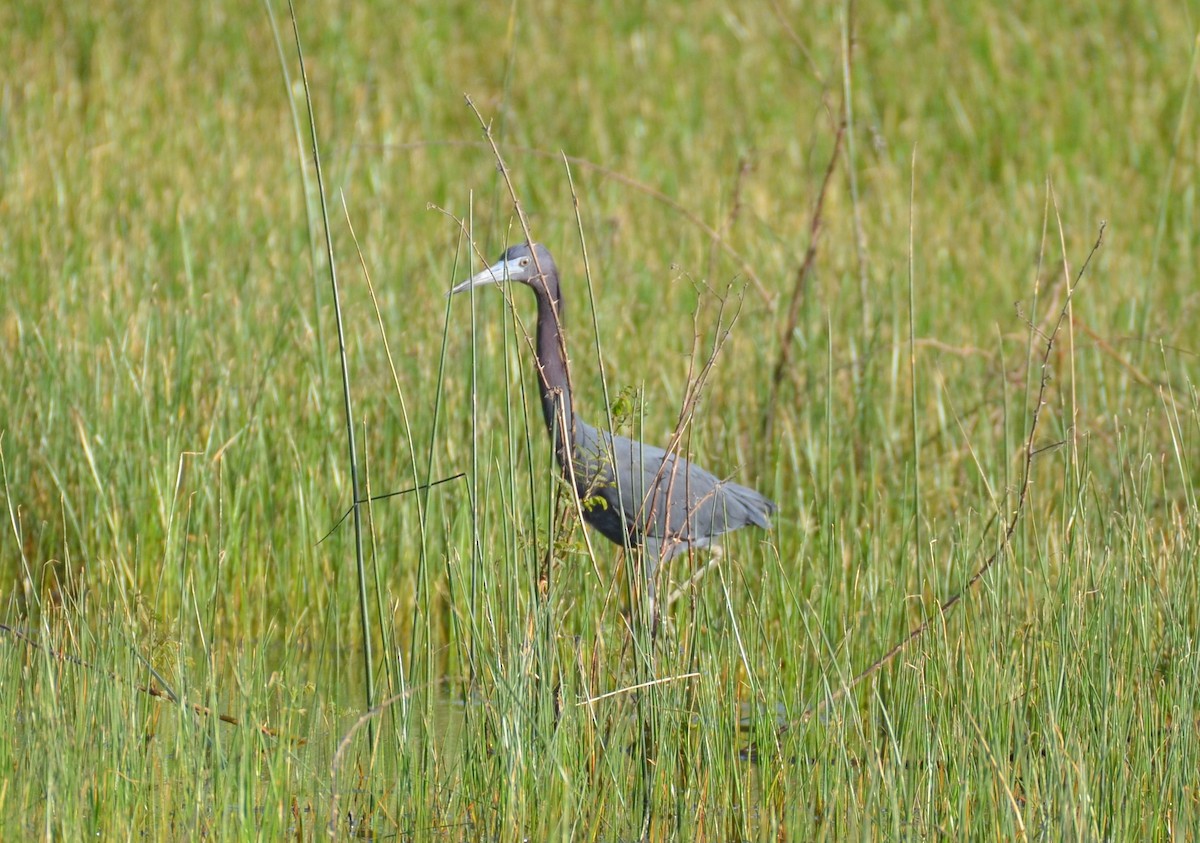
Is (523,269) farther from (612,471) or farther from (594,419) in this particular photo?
(594,419)

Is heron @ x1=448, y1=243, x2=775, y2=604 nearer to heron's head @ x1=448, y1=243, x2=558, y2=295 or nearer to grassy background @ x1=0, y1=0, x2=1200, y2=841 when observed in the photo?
heron's head @ x1=448, y1=243, x2=558, y2=295

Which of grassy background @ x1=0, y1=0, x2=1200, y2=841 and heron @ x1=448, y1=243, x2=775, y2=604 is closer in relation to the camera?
grassy background @ x1=0, y1=0, x2=1200, y2=841

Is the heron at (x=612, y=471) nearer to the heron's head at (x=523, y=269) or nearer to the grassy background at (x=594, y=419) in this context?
the heron's head at (x=523, y=269)

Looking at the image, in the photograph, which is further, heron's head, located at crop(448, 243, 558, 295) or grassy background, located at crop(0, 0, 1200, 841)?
heron's head, located at crop(448, 243, 558, 295)

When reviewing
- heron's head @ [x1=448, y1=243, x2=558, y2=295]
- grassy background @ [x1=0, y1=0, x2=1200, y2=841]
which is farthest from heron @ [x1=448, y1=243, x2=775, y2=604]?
grassy background @ [x1=0, y1=0, x2=1200, y2=841]

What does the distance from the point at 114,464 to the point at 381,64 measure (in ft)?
21.0

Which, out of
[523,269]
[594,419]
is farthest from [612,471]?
[594,419]

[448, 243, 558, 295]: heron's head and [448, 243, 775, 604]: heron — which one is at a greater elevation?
[448, 243, 558, 295]: heron's head

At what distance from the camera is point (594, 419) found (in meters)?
4.11

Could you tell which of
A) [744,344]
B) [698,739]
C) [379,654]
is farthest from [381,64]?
[698,739]

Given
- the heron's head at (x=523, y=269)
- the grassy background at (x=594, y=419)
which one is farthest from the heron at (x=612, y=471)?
the grassy background at (x=594, y=419)

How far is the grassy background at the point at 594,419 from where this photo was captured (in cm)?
257

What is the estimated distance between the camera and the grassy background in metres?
2.57

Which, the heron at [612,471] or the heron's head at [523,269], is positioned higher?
the heron's head at [523,269]
